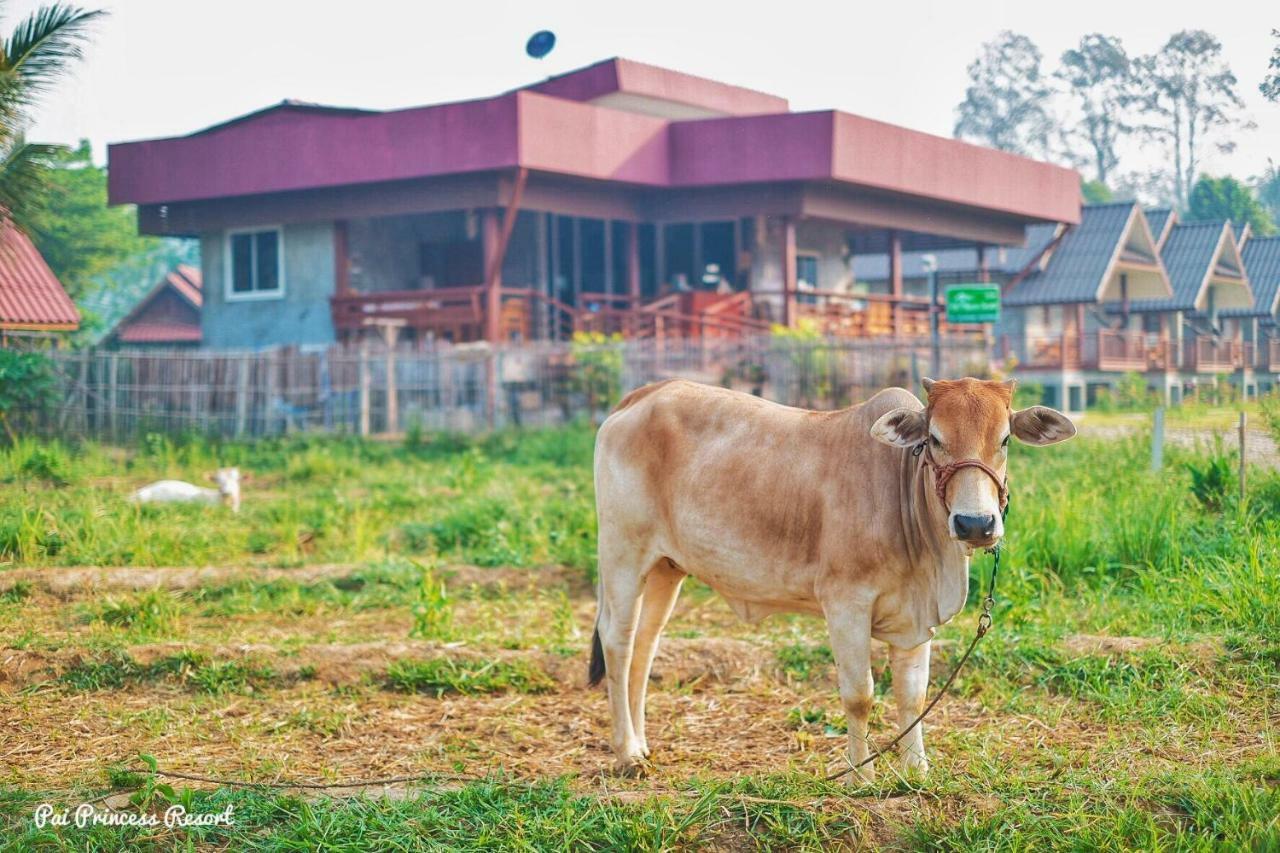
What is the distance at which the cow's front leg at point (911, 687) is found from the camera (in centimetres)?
509

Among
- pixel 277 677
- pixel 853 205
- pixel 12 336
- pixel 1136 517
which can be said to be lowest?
pixel 277 677

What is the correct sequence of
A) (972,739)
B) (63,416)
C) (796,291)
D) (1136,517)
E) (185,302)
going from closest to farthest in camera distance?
(972,739), (1136,517), (63,416), (796,291), (185,302)

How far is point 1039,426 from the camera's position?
4.83 m

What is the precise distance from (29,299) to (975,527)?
19.7 meters

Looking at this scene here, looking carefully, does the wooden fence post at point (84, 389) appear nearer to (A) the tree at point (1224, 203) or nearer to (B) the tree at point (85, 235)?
(B) the tree at point (85, 235)

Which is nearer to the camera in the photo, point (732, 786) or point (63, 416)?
point (732, 786)

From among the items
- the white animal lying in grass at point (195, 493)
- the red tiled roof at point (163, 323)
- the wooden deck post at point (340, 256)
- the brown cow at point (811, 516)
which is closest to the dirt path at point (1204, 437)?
the brown cow at point (811, 516)

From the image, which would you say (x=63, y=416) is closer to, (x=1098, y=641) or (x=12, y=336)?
(x=12, y=336)

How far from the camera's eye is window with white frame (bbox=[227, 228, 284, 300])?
2402cm

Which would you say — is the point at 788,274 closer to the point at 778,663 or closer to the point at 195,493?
the point at 195,493

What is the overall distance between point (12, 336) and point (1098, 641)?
17.7 meters

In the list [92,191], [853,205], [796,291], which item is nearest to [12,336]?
[796,291]

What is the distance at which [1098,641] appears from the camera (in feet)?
22.2

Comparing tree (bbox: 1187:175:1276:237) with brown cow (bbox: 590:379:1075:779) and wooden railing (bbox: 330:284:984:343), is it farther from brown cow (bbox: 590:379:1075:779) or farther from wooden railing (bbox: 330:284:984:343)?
brown cow (bbox: 590:379:1075:779)
